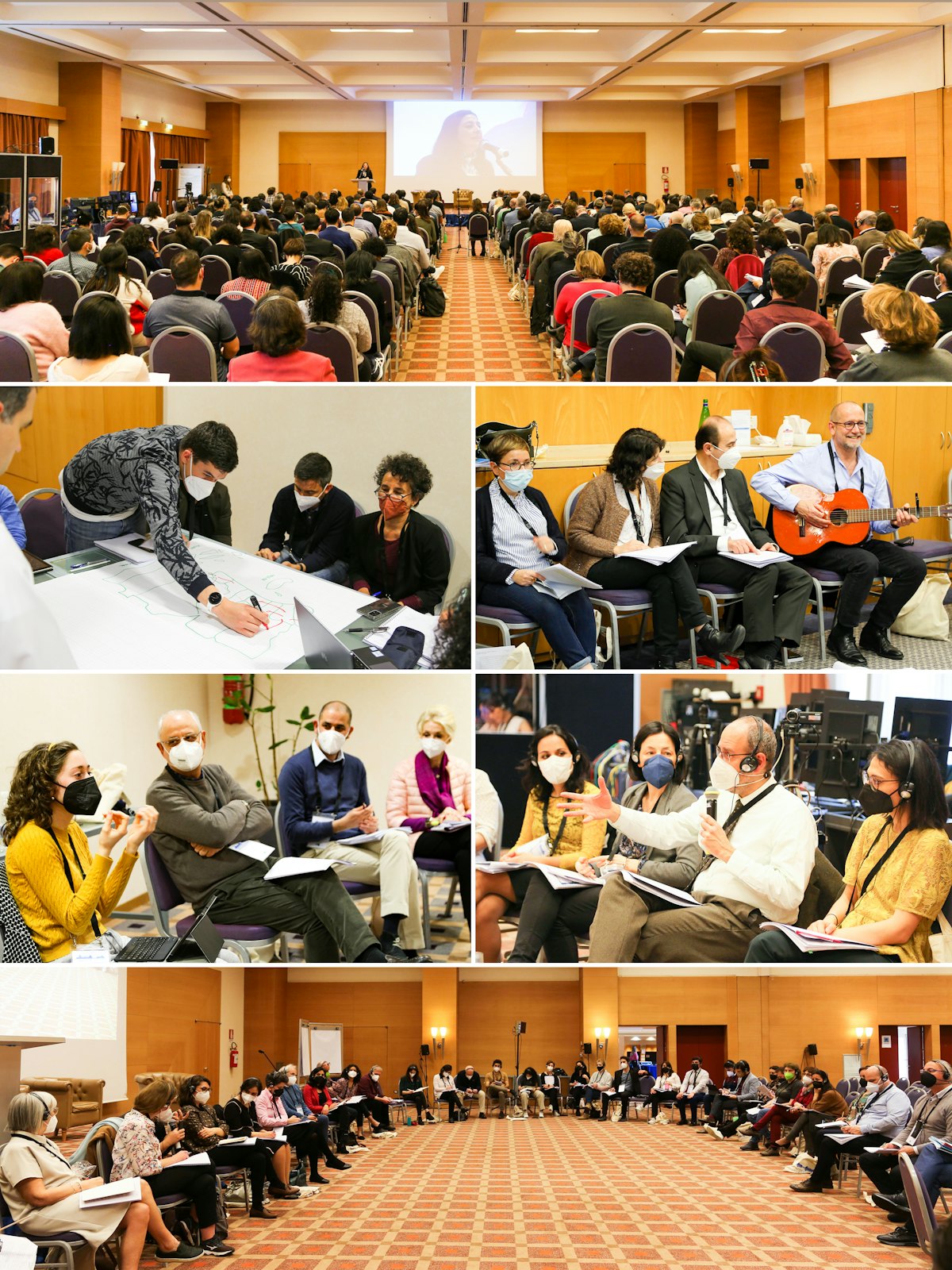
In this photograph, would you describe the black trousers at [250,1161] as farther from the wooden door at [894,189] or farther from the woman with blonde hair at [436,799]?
the wooden door at [894,189]

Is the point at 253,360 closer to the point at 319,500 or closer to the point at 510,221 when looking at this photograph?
the point at 319,500

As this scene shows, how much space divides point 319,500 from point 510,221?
16524 mm

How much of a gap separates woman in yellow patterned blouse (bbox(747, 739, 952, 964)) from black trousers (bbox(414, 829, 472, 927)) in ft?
2.07

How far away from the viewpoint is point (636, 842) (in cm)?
282

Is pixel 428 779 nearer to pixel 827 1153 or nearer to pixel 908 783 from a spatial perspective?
pixel 908 783

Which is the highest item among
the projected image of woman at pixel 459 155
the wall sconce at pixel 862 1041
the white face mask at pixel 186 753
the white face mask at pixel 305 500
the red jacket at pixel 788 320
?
the projected image of woman at pixel 459 155

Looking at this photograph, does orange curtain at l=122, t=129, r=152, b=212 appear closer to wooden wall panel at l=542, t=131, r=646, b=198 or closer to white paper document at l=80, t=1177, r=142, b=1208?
wooden wall panel at l=542, t=131, r=646, b=198

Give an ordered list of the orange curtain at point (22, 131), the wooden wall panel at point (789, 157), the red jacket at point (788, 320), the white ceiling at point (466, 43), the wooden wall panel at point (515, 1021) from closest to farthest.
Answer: the red jacket at point (788, 320), the wooden wall panel at point (515, 1021), the white ceiling at point (466, 43), the orange curtain at point (22, 131), the wooden wall panel at point (789, 157)

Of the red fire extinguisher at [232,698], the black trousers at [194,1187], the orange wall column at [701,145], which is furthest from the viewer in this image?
the orange wall column at [701,145]

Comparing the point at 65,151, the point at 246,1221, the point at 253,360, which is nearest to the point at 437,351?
→ the point at 253,360

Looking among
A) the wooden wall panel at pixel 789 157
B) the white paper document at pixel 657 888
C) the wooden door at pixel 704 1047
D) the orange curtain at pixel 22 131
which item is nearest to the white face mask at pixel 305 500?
the white paper document at pixel 657 888

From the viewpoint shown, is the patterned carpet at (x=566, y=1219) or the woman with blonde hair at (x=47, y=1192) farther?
the patterned carpet at (x=566, y=1219)

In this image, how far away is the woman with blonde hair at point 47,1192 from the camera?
420 cm

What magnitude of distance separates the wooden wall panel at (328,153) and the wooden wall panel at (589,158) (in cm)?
450
